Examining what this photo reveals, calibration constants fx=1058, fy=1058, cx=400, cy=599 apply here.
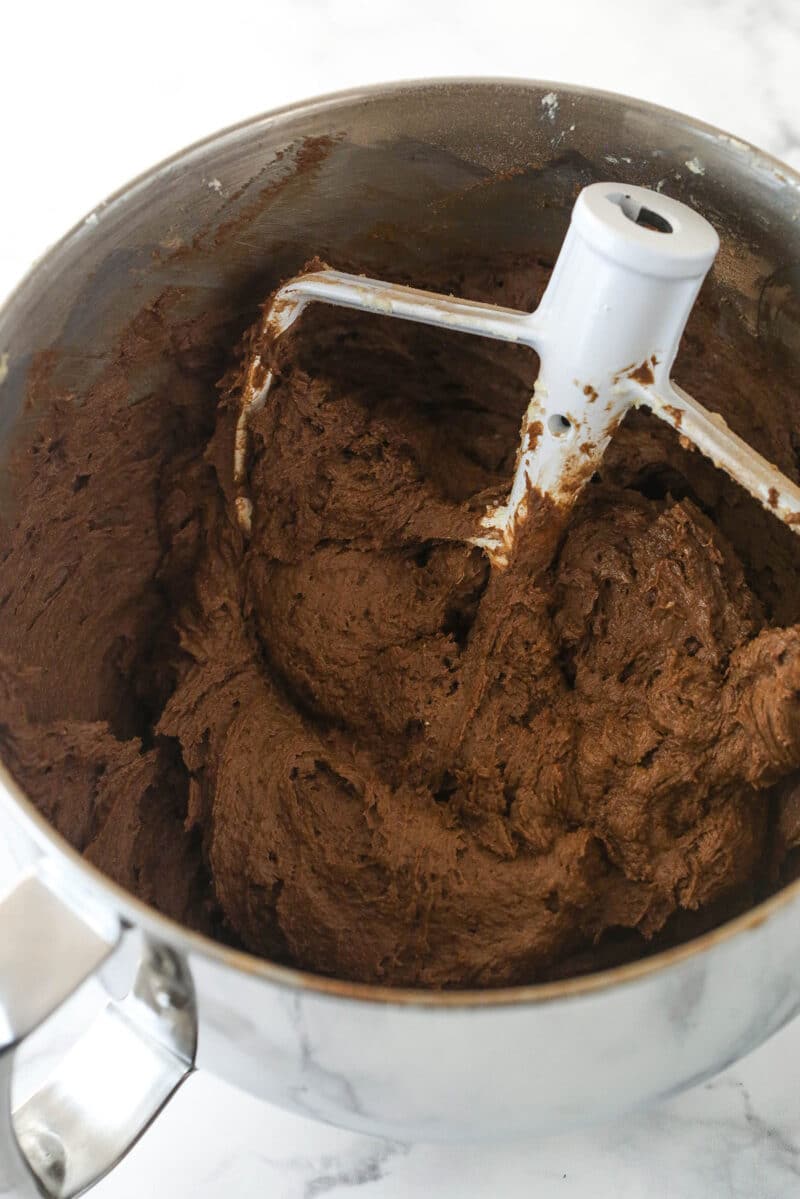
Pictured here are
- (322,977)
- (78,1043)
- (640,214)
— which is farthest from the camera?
(640,214)

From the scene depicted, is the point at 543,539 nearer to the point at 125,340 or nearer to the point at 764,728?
the point at 764,728

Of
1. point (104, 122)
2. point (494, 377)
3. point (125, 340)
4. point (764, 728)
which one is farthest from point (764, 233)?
point (104, 122)

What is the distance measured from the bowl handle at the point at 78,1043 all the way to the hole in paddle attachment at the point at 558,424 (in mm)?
491

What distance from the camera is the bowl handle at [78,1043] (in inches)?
19.7

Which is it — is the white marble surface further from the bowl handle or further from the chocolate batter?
the bowl handle

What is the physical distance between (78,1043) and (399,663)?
401 millimetres

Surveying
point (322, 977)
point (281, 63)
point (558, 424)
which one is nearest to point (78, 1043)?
point (322, 977)

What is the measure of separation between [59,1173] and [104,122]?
1132 millimetres

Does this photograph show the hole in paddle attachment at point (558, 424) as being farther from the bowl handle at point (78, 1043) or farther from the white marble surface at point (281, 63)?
the white marble surface at point (281, 63)

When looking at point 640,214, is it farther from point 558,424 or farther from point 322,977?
point 322,977

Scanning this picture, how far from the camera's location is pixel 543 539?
894mm

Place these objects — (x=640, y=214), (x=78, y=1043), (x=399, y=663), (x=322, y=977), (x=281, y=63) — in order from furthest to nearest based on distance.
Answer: (x=281, y=63), (x=399, y=663), (x=640, y=214), (x=78, y=1043), (x=322, y=977)

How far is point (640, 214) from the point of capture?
2.43 ft

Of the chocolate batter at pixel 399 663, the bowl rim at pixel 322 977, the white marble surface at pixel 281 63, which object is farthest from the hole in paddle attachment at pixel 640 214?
the white marble surface at pixel 281 63
